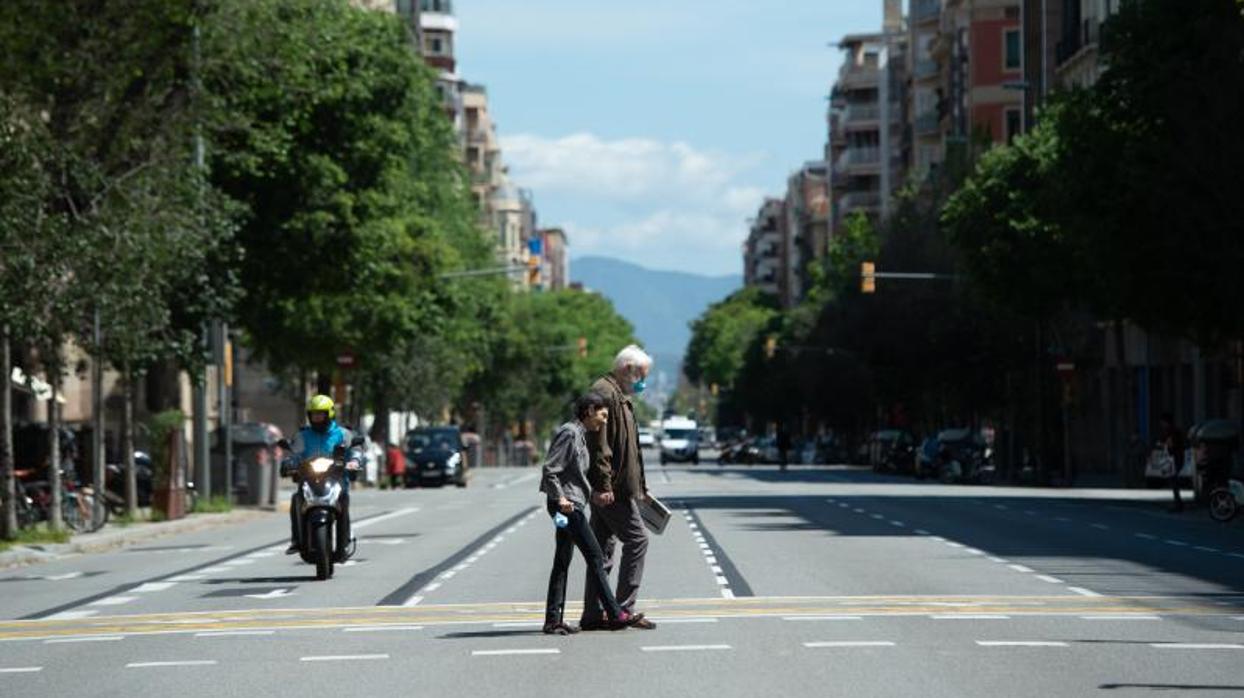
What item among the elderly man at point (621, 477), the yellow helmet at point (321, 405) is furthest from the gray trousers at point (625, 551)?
the yellow helmet at point (321, 405)

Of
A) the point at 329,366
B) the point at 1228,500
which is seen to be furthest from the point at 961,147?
the point at 1228,500

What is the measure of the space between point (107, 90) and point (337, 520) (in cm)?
1447

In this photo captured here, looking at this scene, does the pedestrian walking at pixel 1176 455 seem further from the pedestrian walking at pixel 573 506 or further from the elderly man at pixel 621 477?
the pedestrian walking at pixel 573 506

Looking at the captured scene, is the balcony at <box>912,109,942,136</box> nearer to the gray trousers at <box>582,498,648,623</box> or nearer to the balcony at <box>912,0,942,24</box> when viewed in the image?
the balcony at <box>912,0,942,24</box>

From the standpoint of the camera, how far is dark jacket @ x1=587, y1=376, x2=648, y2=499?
18.7 metres

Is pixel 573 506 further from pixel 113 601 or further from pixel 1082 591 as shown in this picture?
pixel 113 601

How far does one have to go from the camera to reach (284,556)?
3297cm

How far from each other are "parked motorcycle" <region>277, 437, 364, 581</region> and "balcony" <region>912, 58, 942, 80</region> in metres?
117

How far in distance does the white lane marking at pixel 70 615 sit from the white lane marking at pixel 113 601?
1.02m

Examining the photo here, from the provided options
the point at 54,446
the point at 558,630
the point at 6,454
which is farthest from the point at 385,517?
the point at 558,630

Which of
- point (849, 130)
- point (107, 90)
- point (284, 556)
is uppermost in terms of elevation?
point (849, 130)

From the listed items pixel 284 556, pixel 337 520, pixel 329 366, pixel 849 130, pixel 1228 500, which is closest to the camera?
pixel 337 520

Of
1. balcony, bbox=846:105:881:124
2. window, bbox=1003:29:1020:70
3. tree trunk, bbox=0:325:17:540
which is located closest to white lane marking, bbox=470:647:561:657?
tree trunk, bbox=0:325:17:540

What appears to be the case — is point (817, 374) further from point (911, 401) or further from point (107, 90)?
point (107, 90)
